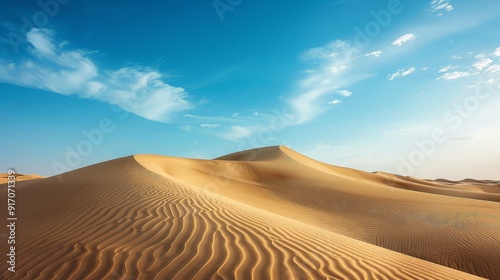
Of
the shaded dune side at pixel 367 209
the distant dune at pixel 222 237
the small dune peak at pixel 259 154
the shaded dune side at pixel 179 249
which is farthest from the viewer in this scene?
the small dune peak at pixel 259 154

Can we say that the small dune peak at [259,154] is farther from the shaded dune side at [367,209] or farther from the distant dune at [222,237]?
the distant dune at [222,237]

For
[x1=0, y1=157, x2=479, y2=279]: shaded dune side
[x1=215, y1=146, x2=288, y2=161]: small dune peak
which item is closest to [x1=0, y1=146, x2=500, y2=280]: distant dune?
[x1=0, y1=157, x2=479, y2=279]: shaded dune side

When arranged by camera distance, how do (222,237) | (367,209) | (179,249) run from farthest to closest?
(367,209)
(222,237)
(179,249)

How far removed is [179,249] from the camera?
14.0ft

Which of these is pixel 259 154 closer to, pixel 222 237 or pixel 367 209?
pixel 367 209

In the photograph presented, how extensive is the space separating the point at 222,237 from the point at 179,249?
2.86 feet

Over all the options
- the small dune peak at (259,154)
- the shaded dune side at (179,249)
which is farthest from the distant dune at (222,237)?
the small dune peak at (259,154)

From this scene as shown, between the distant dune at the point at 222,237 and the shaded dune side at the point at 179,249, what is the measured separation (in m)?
0.02

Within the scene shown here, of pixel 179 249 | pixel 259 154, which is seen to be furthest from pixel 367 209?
pixel 259 154

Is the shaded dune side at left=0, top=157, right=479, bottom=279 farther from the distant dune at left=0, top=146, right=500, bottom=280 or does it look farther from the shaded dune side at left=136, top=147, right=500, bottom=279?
the shaded dune side at left=136, top=147, right=500, bottom=279

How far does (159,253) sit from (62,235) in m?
2.32

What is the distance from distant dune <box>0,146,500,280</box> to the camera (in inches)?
149

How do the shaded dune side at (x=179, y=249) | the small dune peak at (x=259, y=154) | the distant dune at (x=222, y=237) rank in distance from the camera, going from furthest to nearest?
the small dune peak at (x=259, y=154) → the distant dune at (x=222, y=237) → the shaded dune side at (x=179, y=249)

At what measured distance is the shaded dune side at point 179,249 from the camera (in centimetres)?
367
